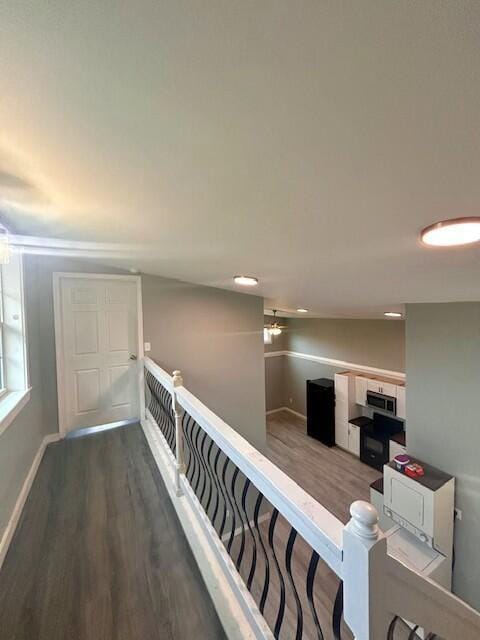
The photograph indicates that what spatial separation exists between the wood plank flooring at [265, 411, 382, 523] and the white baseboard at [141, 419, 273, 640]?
3.66m

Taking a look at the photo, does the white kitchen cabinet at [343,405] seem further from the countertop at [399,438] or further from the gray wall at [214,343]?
the gray wall at [214,343]

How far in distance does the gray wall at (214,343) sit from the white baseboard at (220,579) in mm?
2016

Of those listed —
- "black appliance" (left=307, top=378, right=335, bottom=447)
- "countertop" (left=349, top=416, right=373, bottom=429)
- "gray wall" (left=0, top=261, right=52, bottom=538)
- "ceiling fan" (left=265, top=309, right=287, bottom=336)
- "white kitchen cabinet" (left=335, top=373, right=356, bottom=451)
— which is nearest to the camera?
"gray wall" (left=0, top=261, right=52, bottom=538)

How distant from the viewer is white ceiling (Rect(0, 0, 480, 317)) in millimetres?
487

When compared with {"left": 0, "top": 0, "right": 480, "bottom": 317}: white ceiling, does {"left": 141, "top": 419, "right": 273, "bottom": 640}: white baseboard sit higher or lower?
lower

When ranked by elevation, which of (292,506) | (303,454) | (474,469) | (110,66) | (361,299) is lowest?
(303,454)

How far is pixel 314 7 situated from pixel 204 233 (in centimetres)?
127

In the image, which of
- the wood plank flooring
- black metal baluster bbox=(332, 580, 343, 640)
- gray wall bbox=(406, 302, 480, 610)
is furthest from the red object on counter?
black metal baluster bbox=(332, 580, 343, 640)

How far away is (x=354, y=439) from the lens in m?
6.03

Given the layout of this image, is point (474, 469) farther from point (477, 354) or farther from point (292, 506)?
point (292, 506)

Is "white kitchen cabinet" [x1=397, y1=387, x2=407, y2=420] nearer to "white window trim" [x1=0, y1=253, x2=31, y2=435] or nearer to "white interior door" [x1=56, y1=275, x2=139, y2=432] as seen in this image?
"white interior door" [x1=56, y1=275, x2=139, y2=432]

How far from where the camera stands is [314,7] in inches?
17.6

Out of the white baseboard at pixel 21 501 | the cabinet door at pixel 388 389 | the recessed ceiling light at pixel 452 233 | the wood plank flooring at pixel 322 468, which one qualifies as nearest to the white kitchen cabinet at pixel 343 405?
the wood plank flooring at pixel 322 468

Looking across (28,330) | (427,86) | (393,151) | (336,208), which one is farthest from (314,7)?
(28,330)
